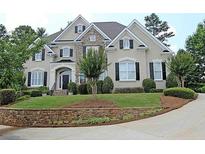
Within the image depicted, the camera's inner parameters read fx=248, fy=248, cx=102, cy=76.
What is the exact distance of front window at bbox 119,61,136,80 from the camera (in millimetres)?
26984

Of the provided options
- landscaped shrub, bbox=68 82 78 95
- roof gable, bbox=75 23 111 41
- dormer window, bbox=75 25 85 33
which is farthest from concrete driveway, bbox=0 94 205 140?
dormer window, bbox=75 25 85 33

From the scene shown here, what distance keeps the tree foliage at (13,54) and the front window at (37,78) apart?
18.4m

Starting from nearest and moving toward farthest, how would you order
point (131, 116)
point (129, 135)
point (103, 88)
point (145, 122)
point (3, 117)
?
point (129, 135)
point (145, 122)
point (131, 116)
point (3, 117)
point (103, 88)

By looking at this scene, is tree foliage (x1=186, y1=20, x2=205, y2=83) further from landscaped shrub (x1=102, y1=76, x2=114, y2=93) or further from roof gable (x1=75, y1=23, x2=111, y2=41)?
landscaped shrub (x1=102, y1=76, x2=114, y2=93)

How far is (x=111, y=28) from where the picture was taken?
34125mm

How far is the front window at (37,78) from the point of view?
101ft

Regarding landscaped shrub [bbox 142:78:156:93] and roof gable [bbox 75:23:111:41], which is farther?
roof gable [bbox 75:23:111:41]

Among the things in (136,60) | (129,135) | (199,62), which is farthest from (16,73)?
(199,62)

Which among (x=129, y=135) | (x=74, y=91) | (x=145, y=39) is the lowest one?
(x=129, y=135)

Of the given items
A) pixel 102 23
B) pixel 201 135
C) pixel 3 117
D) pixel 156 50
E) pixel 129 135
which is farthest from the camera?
pixel 102 23

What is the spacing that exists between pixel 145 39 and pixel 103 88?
7858 mm

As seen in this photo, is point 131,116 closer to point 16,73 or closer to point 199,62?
point 16,73

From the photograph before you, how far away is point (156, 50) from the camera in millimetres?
28141

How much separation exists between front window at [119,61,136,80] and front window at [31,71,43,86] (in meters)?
10.4
